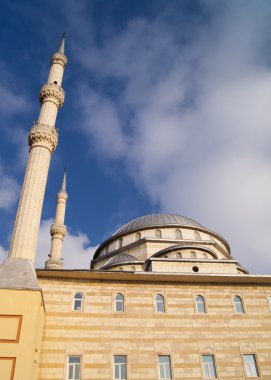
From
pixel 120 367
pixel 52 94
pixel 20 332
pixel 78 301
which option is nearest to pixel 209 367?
pixel 120 367

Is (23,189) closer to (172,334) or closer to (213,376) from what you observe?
(172,334)

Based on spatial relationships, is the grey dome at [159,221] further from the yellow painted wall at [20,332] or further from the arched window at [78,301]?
the yellow painted wall at [20,332]

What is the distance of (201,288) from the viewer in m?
15.1

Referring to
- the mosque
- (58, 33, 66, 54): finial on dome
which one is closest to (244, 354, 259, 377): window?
the mosque

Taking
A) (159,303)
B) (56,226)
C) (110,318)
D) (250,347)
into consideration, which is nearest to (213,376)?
(250,347)

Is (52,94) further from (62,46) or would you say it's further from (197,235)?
(197,235)

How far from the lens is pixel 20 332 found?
11.1 m

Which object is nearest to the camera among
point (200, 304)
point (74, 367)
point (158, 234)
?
point (74, 367)

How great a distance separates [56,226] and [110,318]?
12809 millimetres

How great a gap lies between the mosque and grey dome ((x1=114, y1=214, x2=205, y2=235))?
891cm

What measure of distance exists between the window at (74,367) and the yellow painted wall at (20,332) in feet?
4.16

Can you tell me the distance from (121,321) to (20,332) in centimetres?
407

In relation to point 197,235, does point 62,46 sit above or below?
above

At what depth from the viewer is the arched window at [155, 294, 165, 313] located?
14246mm
